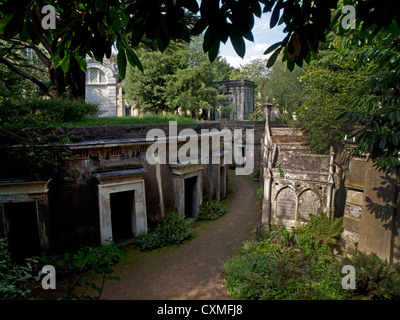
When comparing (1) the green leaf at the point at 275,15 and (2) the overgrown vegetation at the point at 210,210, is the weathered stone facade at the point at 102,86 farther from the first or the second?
(1) the green leaf at the point at 275,15

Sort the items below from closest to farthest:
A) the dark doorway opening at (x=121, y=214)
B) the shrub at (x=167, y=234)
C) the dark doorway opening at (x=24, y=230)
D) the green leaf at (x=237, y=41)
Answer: the green leaf at (x=237, y=41) → the dark doorway opening at (x=24, y=230) → the shrub at (x=167, y=234) → the dark doorway opening at (x=121, y=214)

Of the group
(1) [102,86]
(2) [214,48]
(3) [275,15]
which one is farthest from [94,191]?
(1) [102,86]

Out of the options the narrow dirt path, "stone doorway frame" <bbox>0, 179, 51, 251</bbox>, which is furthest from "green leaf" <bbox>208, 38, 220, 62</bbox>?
"stone doorway frame" <bbox>0, 179, 51, 251</bbox>

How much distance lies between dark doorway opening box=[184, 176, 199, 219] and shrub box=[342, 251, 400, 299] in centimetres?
700

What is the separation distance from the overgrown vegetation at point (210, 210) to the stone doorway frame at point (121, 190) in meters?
3.09

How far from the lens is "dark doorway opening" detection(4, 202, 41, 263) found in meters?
7.75

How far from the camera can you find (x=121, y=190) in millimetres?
8891

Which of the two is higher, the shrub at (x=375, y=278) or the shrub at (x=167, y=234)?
the shrub at (x=375, y=278)

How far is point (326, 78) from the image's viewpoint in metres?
10.1

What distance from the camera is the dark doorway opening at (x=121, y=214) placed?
389 inches

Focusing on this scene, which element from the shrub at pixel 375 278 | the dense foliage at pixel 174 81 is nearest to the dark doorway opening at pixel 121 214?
the shrub at pixel 375 278

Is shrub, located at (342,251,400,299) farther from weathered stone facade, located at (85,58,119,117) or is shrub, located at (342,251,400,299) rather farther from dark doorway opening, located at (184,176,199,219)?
weathered stone facade, located at (85,58,119,117)

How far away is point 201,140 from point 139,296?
6.87 metres
